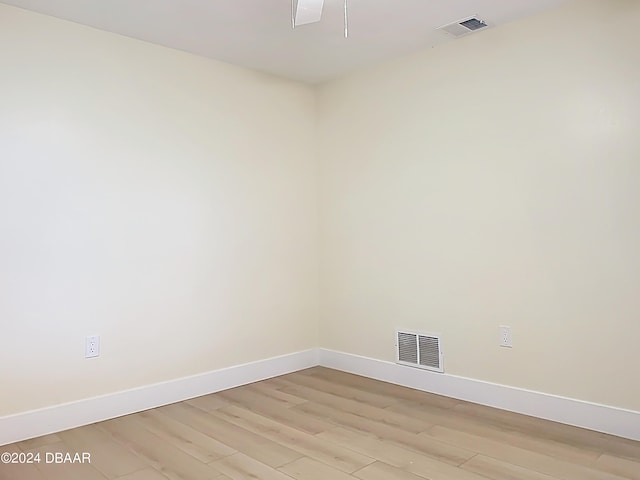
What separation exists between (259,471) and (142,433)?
32.6 inches

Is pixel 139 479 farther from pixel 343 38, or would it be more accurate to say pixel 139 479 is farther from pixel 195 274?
pixel 343 38

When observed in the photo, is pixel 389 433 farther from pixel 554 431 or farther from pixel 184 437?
pixel 184 437

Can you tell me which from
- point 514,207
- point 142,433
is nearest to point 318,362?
point 142,433

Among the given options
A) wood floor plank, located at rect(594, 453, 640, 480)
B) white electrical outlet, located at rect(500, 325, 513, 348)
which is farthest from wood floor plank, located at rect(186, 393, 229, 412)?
wood floor plank, located at rect(594, 453, 640, 480)

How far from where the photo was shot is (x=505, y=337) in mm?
3004

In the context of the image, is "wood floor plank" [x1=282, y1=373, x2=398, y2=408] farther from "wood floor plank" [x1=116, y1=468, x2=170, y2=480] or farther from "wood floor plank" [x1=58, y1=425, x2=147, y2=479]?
Result: "wood floor plank" [x1=58, y1=425, x2=147, y2=479]

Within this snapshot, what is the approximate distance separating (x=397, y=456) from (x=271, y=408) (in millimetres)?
986

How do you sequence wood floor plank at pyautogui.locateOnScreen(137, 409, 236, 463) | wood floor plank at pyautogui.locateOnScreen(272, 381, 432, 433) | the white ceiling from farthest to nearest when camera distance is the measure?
1. wood floor plank at pyautogui.locateOnScreen(272, 381, 432, 433)
2. the white ceiling
3. wood floor plank at pyautogui.locateOnScreen(137, 409, 236, 463)

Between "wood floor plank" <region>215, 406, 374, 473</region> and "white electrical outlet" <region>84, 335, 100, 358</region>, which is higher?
"white electrical outlet" <region>84, 335, 100, 358</region>

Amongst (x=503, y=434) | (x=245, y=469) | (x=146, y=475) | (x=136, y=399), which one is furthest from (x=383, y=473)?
(x=136, y=399)

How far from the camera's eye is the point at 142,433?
2.70 metres

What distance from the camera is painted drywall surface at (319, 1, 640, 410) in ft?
8.52

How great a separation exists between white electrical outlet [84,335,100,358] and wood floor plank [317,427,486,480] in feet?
4.55

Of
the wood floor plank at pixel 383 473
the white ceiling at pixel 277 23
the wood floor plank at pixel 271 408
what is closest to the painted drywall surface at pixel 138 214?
the white ceiling at pixel 277 23
